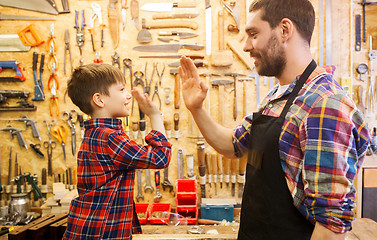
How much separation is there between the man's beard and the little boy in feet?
2.18

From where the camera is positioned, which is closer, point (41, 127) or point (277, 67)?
point (277, 67)

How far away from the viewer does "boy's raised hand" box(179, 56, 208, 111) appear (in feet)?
4.98

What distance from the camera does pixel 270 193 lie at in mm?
1172

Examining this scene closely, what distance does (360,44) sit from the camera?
3588mm

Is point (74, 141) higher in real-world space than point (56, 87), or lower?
lower

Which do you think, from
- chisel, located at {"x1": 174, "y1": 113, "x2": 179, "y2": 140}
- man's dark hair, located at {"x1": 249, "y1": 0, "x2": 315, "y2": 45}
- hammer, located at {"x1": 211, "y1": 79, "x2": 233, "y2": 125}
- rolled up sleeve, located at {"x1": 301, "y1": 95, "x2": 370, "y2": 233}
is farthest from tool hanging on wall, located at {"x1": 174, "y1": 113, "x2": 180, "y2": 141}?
rolled up sleeve, located at {"x1": 301, "y1": 95, "x2": 370, "y2": 233}

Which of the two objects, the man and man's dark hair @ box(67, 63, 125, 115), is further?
man's dark hair @ box(67, 63, 125, 115)

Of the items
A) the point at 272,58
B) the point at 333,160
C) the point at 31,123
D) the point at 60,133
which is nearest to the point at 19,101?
the point at 31,123

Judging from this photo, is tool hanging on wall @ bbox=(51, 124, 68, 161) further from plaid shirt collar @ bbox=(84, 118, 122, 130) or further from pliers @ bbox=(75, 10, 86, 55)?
plaid shirt collar @ bbox=(84, 118, 122, 130)

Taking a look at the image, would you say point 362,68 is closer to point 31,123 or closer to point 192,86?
point 192,86

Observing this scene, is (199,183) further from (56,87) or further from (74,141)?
(56,87)

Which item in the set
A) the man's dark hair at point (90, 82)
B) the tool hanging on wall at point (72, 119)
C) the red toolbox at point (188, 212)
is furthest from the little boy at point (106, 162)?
the tool hanging on wall at point (72, 119)

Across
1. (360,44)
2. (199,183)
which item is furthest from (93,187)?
(360,44)

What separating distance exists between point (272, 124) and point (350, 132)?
313 mm
